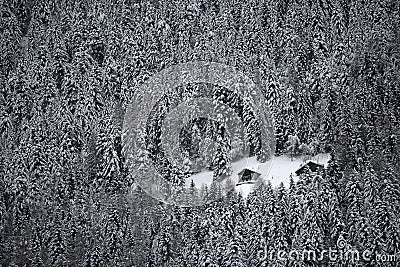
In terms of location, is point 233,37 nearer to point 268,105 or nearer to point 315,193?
point 268,105

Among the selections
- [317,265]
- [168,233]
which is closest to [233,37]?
[168,233]

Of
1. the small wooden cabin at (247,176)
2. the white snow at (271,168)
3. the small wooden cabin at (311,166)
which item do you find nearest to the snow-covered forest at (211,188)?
the white snow at (271,168)

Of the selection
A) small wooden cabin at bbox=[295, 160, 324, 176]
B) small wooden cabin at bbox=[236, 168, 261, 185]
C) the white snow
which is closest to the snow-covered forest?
the white snow

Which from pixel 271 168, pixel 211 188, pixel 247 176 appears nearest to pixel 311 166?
pixel 271 168

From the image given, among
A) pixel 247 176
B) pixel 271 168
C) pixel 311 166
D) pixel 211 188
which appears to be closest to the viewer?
pixel 211 188

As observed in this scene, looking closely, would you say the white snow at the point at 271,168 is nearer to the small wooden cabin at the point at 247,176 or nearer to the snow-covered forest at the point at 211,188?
the small wooden cabin at the point at 247,176

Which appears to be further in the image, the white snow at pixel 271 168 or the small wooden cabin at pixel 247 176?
the white snow at pixel 271 168

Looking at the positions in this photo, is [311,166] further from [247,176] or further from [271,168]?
[247,176]
